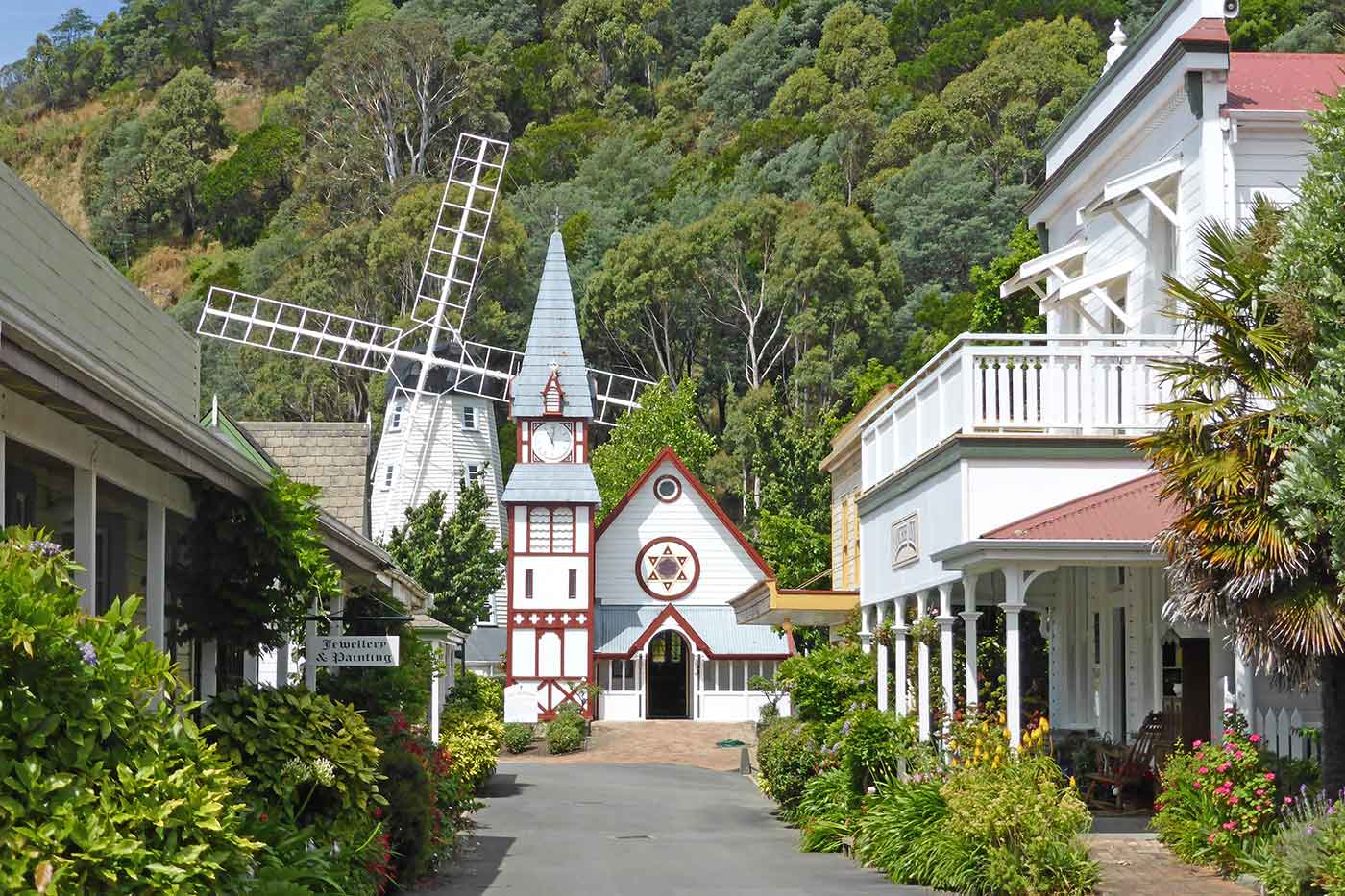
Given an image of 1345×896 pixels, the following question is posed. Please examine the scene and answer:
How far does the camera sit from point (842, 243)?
249ft

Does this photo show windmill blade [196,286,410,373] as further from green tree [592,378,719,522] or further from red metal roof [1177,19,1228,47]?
red metal roof [1177,19,1228,47]

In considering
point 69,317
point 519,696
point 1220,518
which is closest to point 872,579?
point 1220,518

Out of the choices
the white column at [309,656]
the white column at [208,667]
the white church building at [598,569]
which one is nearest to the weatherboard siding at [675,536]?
the white church building at [598,569]

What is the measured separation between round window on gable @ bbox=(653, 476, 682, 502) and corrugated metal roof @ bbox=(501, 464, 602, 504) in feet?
9.59

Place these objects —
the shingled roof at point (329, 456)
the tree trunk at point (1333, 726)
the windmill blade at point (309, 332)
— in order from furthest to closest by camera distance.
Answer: the windmill blade at point (309, 332) → the shingled roof at point (329, 456) → the tree trunk at point (1333, 726)

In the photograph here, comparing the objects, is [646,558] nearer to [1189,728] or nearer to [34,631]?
[1189,728]

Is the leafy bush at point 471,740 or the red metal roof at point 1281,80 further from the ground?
the red metal roof at point 1281,80

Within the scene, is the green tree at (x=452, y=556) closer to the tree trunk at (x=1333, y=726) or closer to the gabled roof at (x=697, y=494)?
the gabled roof at (x=697, y=494)

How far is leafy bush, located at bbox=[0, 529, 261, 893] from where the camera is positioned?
297 inches

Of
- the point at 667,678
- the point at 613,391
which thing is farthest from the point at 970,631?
the point at 613,391

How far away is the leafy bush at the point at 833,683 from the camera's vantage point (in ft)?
79.3

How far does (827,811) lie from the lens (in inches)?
883

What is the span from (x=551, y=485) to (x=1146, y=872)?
140 ft

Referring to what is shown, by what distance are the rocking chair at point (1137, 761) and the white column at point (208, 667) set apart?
9025mm
